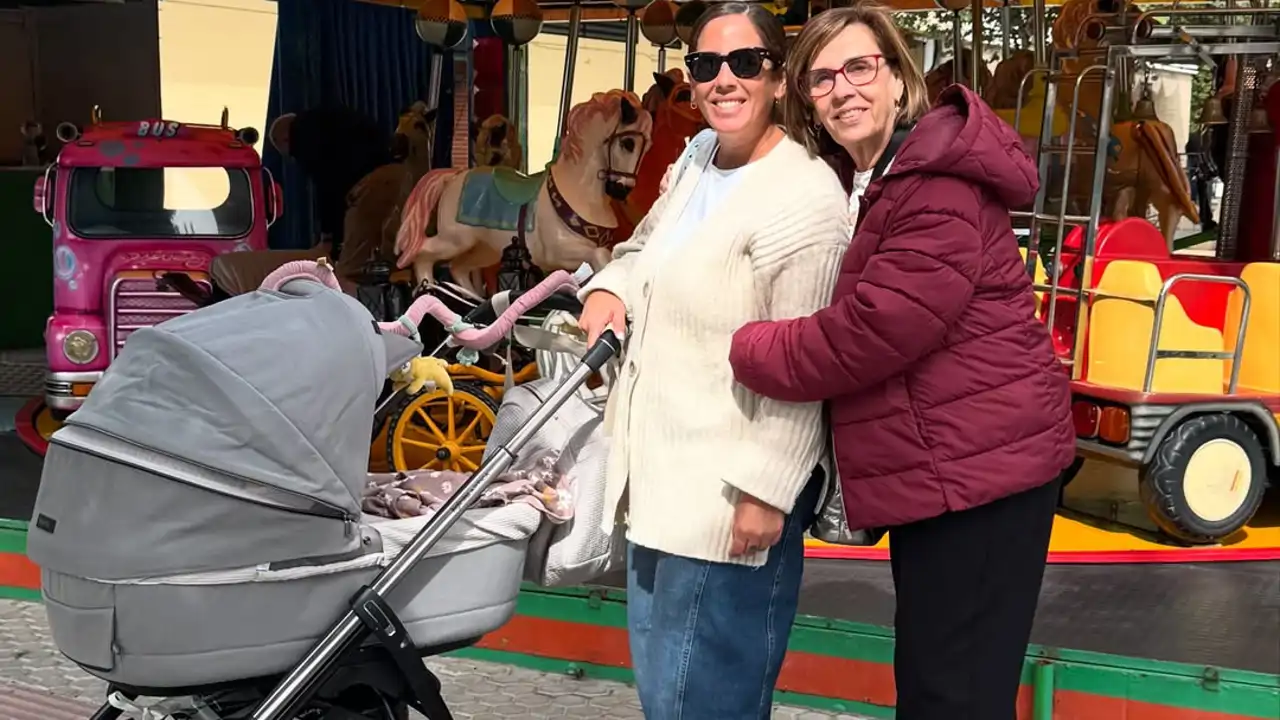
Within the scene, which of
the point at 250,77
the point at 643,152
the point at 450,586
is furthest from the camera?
the point at 250,77

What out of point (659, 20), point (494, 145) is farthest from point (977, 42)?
point (494, 145)

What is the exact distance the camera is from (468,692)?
3467mm

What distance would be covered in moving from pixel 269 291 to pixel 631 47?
4982 mm

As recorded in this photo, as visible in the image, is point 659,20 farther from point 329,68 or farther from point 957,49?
point 329,68

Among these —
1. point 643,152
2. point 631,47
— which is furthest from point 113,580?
point 631,47

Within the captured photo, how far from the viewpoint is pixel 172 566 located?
6.31 ft

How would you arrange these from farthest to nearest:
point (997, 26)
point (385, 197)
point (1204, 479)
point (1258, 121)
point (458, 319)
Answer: point (997, 26) < point (385, 197) < point (1258, 121) < point (1204, 479) < point (458, 319)

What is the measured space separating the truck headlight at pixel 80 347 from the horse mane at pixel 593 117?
2444 millimetres

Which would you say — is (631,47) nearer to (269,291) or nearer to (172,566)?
(269,291)

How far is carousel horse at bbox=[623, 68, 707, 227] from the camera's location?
19.2 ft

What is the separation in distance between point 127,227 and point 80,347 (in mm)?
695


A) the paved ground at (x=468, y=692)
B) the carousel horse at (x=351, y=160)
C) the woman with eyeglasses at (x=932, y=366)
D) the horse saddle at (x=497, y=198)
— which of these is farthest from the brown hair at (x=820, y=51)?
the carousel horse at (x=351, y=160)

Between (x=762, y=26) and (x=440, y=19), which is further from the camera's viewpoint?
(x=440, y=19)

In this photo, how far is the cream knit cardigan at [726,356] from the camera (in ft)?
6.14
